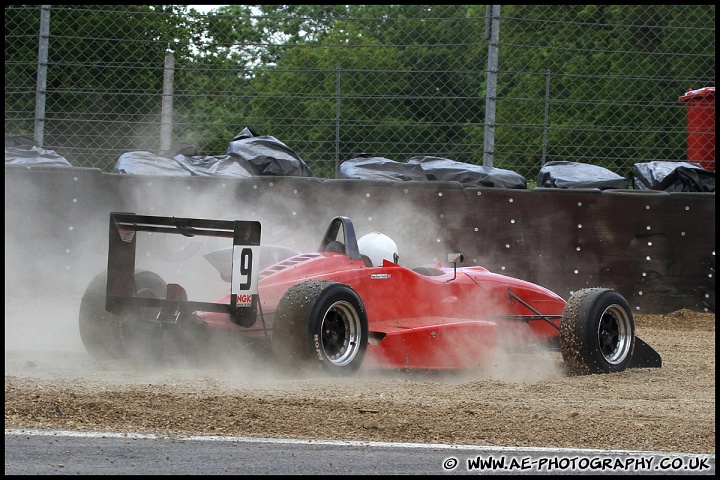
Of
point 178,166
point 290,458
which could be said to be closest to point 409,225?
point 178,166

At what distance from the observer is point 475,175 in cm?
1034

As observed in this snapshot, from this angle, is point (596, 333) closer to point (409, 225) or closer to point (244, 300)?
point (244, 300)

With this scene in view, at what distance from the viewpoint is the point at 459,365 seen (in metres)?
6.62

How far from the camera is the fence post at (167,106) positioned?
1039cm

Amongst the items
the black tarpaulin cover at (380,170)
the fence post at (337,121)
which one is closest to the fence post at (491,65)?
the black tarpaulin cover at (380,170)

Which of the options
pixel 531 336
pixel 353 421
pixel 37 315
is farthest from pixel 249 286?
pixel 37 315

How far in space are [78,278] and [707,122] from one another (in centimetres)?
744

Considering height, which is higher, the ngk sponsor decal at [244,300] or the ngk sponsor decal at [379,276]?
the ngk sponsor decal at [379,276]

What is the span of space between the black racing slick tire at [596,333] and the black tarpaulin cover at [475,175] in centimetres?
349

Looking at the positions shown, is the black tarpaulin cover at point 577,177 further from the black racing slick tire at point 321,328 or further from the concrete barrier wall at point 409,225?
the black racing slick tire at point 321,328

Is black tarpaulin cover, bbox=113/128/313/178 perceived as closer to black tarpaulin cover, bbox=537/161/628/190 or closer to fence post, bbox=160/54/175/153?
fence post, bbox=160/54/175/153

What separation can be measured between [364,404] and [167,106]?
6.29 meters

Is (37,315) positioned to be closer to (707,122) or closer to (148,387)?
(148,387)

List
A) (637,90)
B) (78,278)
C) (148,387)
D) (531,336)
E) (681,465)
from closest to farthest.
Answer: (681,465) < (148,387) < (531,336) < (78,278) < (637,90)
